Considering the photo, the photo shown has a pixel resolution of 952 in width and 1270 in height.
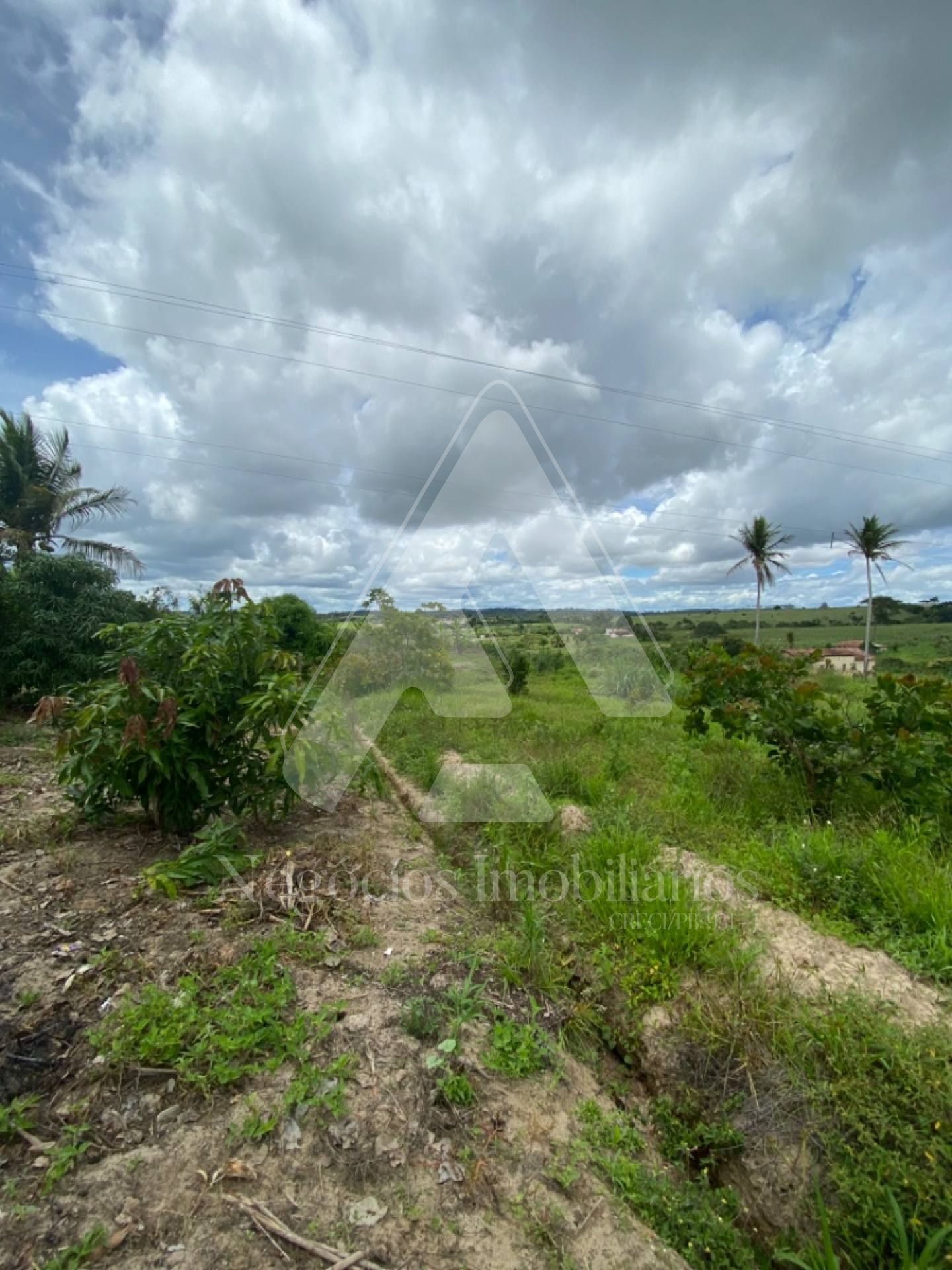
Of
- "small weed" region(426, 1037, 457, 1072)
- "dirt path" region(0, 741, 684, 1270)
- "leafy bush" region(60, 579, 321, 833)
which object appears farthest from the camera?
"leafy bush" region(60, 579, 321, 833)

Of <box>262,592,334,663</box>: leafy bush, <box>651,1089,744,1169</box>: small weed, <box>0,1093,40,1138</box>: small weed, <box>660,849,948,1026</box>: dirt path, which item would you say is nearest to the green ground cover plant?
<box>0,1093,40,1138</box>: small weed

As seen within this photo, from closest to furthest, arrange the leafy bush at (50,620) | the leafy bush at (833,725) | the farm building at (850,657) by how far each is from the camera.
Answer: the leafy bush at (833,725), the leafy bush at (50,620), the farm building at (850,657)

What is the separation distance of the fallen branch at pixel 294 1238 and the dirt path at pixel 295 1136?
0.04ft

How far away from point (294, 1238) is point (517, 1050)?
34.6 inches

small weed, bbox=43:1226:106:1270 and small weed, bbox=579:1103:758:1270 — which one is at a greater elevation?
small weed, bbox=43:1226:106:1270

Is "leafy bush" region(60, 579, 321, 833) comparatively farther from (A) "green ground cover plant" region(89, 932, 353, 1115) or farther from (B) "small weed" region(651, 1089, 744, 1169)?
(B) "small weed" region(651, 1089, 744, 1169)

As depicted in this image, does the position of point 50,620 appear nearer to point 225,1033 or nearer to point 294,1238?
point 225,1033

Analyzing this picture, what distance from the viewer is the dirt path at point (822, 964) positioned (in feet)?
6.73

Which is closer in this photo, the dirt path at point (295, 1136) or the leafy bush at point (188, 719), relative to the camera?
the dirt path at point (295, 1136)

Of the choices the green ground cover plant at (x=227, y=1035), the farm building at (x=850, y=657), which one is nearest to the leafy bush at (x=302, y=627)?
the green ground cover plant at (x=227, y=1035)

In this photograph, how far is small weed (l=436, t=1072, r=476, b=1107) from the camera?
1742 mm

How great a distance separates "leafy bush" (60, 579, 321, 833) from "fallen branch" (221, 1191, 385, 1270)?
1.84 meters

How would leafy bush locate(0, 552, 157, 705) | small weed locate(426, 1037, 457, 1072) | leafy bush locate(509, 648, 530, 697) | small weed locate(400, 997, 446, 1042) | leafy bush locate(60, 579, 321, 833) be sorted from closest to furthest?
small weed locate(426, 1037, 457, 1072)
small weed locate(400, 997, 446, 1042)
leafy bush locate(60, 579, 321, 833)
leafy bush locate(0, 552, 157, 705)
leafy bush locate(509, 648, 530, 697)

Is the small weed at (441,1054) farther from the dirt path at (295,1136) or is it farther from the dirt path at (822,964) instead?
the dirt path at (822,964)
